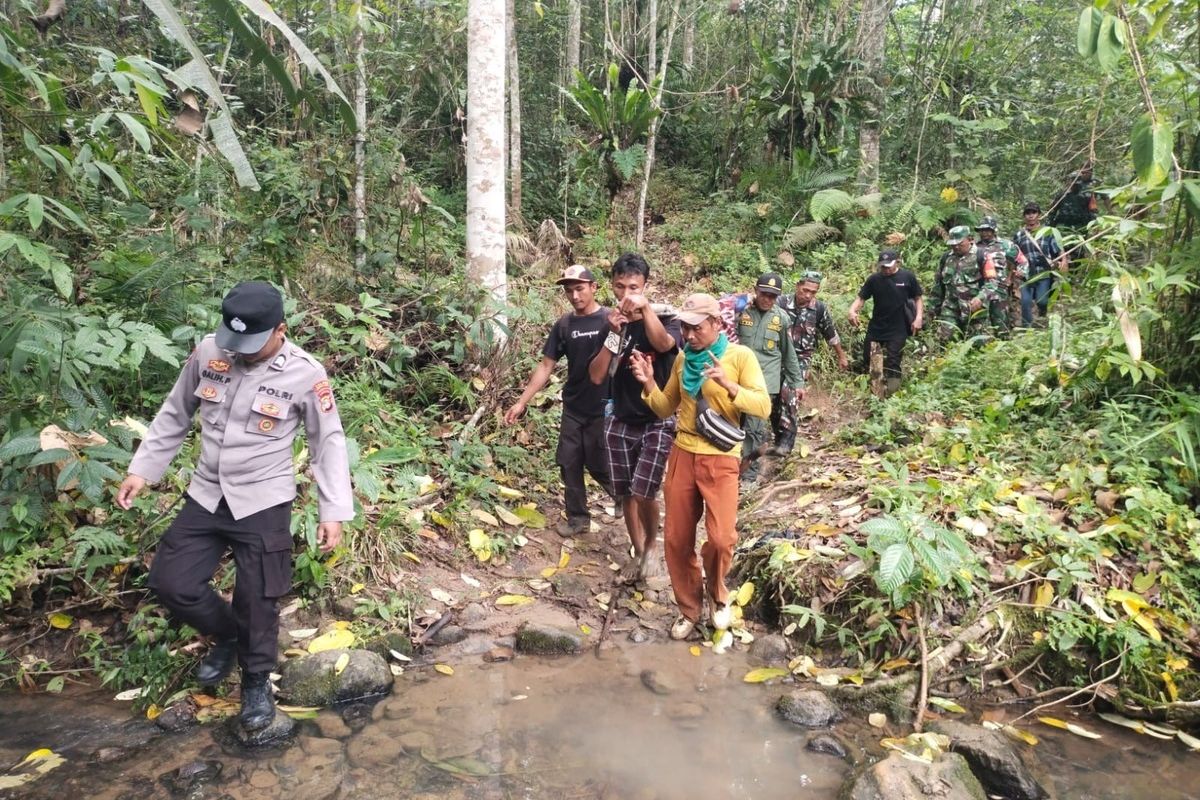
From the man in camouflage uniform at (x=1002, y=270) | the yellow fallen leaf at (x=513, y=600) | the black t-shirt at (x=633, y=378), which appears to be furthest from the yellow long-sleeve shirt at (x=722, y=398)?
the man in camouflage uniform at (x=1002, y=270)

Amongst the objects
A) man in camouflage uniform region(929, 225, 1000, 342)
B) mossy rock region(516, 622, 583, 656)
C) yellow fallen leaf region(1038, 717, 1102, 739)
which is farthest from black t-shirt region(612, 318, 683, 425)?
man in camouflage uniform region(929, 225, 1000, 342)

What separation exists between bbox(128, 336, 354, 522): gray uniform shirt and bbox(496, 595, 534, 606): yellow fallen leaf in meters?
1.61

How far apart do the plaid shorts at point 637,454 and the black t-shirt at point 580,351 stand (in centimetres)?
29

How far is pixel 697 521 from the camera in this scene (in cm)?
446

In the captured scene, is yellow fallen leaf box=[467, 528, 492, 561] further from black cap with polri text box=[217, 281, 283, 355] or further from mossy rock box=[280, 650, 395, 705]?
black cap with polri text box=[217, 281, 283, 355]

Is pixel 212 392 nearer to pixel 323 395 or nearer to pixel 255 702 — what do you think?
pixel 323 395

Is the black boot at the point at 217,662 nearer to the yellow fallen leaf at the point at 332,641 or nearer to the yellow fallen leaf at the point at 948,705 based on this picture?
the yellow fallen leaf at the point at 332,641

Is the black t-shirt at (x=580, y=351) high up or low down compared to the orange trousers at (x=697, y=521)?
up

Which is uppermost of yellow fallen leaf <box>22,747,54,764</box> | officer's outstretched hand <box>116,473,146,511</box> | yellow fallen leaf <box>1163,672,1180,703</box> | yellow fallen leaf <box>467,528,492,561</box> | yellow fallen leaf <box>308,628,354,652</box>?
officer's outstretched hand <box>116,473,146,511</box>

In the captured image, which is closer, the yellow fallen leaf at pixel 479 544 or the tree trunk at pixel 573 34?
the yellow fallen leaf at pixel 479 544

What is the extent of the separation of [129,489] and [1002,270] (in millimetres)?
8941

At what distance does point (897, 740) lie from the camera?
12.0 feet

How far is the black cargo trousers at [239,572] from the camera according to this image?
10.9ft

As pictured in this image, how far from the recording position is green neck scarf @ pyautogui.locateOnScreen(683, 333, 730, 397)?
4.24m
